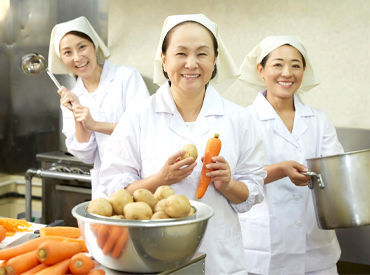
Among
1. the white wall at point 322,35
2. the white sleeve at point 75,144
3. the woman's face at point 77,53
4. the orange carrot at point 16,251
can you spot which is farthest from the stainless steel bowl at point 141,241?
the white wall at point 322,35

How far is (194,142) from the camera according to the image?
1700 mm

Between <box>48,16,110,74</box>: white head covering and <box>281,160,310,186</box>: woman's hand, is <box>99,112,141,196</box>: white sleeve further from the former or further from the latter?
<box>48,16,110,74</box>: white head covering

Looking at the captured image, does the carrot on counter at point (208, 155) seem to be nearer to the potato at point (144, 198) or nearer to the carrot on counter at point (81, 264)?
the potato at point (144, 198)

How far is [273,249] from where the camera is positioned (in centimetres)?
217

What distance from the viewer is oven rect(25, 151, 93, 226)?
3.38m

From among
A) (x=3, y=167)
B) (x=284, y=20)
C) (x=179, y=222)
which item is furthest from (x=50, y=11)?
(x=179, y=222)

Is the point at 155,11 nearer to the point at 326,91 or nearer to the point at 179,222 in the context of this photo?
the point at 326,91

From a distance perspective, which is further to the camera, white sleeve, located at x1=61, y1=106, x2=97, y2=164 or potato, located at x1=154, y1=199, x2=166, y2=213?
white sleeve, located at x1=61, y1=106, x2=97, y2=164

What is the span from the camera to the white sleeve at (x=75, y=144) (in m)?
2.72

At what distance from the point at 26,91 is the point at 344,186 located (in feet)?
10.1

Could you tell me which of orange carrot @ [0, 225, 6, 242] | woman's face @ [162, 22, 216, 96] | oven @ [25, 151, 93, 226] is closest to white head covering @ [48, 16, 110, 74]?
oven @ [25, 151, 93, 226]

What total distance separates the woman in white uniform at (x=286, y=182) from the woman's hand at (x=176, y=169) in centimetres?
64

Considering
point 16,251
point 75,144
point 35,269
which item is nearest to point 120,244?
point 35,269

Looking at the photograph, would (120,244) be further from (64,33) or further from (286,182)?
(64,33)
